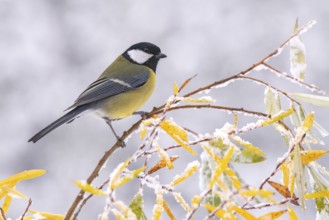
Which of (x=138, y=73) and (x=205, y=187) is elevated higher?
(x=138, y=73)

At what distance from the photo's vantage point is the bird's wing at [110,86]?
1514 mm

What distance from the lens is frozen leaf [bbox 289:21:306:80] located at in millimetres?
733

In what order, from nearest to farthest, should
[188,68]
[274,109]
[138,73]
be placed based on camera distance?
[274,109]
[138,73]
[188,68]

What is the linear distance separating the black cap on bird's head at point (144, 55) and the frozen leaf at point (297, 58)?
106cm

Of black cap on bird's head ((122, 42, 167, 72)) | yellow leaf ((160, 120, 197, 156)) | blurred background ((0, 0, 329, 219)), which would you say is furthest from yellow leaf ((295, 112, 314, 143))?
blurred background ((0, 0, 329, 219))

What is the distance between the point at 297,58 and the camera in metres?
0.74

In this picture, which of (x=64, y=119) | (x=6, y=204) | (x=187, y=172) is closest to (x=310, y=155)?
(x=187, y=172)

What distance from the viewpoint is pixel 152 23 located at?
52.9ft

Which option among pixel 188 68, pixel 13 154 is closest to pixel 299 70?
pixel 13 154

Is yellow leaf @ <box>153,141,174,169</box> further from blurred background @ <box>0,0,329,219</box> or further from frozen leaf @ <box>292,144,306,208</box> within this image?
blurred background @ <box>0,0,329,219</box>

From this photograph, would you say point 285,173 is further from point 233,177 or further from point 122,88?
point 122,88

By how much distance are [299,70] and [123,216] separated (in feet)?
0.94

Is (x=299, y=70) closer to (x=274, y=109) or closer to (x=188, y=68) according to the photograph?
(x=274, y=109)

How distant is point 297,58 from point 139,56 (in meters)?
1.11
